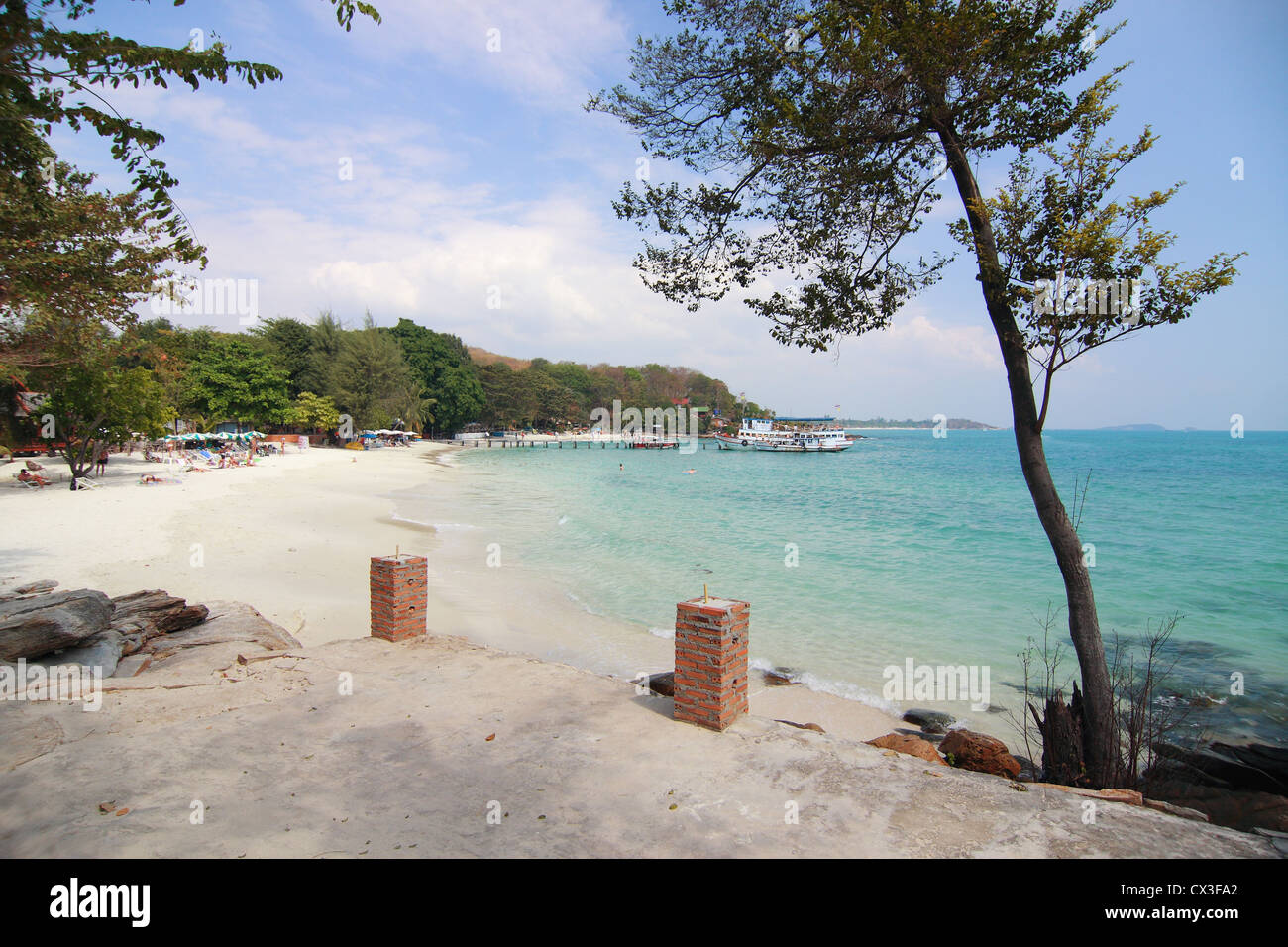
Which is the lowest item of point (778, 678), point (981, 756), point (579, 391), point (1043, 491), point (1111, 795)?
point (778, 678)

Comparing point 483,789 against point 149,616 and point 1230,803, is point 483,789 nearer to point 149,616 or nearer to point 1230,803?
point 149,616

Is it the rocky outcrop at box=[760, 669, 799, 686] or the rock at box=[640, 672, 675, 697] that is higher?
the rock at box=[640, 672, 675, 697]

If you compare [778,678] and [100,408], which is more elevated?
[100,408]

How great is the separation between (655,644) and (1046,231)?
349 inches

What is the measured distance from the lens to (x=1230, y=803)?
5984 millimetres

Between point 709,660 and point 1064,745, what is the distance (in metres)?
3.99

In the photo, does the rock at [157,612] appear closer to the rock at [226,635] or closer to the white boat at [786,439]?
the rock at [226,635]

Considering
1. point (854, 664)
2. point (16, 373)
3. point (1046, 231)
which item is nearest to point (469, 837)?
point (1046, 231)

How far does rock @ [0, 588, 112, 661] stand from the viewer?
6.52m

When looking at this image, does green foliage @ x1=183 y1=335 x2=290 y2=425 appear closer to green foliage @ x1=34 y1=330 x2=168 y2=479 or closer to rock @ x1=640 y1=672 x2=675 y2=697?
green foliage @ x1=34 y1=330 x2=168 y2=479

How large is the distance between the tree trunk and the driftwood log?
0.23 ft

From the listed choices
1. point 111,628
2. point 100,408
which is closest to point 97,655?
point 111,628

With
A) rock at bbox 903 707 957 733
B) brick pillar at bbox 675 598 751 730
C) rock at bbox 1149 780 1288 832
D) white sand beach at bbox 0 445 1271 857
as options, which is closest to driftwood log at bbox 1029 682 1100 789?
rock at bbox 1149 780 1288 832
